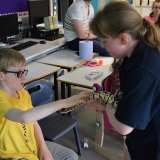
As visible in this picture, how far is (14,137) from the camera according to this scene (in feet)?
4.40

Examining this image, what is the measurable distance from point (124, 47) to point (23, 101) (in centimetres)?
75

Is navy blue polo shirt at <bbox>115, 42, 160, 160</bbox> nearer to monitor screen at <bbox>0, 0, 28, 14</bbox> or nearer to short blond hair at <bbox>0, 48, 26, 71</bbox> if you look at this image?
short blond hair at <bbox>0, 48, 26, 71</bbox>

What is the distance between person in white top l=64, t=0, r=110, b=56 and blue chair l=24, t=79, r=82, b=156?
118 centimetres

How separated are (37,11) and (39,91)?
2.03 meters

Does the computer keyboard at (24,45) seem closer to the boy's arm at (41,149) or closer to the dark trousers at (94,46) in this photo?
the dark trousers at (94,46)

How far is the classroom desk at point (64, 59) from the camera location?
2537mm

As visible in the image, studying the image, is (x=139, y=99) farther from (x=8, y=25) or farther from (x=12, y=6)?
(x=12, y=6)

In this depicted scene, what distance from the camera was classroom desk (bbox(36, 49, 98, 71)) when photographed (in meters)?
2.54

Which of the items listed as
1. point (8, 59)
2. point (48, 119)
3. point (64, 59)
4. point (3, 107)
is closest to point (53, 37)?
point (64, 59)

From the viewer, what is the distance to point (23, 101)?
144 centimetres

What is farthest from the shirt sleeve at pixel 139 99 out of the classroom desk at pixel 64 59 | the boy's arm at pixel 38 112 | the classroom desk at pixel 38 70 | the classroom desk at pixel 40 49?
the classroom desk at pixel 40 49

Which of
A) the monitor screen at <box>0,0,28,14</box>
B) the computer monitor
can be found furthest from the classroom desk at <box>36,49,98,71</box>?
the monitor screen at <box>0,0,28,14</box>

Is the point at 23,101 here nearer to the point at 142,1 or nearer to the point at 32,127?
the point at 32,127

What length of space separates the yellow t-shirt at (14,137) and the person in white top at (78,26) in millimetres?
1707
